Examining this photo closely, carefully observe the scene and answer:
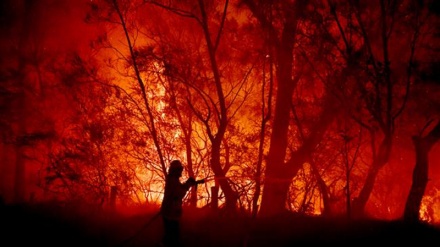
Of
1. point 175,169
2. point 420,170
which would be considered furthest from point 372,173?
point 175,169

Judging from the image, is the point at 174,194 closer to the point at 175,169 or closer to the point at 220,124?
the point at 175,169

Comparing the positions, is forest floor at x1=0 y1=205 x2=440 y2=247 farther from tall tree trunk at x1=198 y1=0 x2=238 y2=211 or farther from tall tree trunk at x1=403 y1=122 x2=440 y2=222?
tall tree trunk at x1=403 y1=122 x2=440 y2=222

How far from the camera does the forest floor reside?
34.9 feet

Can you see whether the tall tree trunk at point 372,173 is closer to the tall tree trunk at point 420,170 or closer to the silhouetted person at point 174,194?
the tall tree trunk at point 420,170

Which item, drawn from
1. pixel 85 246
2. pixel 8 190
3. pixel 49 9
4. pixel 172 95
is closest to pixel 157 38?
pixel 172 95

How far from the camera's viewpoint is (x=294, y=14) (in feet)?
46.5

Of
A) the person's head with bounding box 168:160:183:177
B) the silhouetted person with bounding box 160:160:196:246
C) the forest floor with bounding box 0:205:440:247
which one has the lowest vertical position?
the forest floor with bounding box 0:205:440:247

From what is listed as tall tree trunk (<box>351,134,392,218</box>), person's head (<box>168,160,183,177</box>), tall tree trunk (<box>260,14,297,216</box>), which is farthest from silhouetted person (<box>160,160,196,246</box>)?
tall tree trunk (<box>351,134,392,218</box>)

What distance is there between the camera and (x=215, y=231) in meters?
11.6

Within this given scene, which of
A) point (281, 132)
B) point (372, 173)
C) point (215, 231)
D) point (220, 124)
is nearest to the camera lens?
point (215, 231)

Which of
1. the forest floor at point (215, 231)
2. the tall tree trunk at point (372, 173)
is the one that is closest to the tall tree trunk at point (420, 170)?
the tall tree trunk at point (372, 173)

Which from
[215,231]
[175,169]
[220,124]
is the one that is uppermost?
[220,124]

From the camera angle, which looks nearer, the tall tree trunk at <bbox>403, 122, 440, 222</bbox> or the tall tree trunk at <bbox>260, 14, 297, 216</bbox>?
the tall tree trunk at <bbox>403, 122, 440, 222</bbox>

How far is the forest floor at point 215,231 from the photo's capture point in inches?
419
